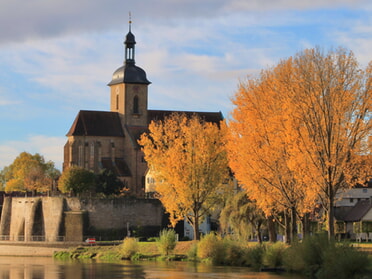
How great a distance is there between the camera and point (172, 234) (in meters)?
55.1

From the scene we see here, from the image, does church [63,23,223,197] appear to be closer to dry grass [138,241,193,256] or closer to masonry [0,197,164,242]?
masonry [0,197,164,242]

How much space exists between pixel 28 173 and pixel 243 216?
80072mm

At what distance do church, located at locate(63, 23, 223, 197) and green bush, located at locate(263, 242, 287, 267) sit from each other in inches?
2466

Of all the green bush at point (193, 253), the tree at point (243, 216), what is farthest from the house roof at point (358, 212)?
the green bush at point (193, 253)

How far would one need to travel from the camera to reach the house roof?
6560 cm

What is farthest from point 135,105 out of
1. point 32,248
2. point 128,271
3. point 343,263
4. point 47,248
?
point 343,263

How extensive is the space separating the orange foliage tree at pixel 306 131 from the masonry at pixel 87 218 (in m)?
32.3

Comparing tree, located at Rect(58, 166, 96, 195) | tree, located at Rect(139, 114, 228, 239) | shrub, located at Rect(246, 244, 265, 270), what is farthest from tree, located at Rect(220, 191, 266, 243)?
tree, located at Rect(58, 166, 96, 195)

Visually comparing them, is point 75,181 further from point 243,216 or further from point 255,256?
point 255,256

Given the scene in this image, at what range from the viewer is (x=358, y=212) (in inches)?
2625

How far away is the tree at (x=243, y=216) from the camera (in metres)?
53.3

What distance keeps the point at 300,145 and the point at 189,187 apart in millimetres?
17044

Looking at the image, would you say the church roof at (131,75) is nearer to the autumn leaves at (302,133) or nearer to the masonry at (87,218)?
the masonry at (87,218)

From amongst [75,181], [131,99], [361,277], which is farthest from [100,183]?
[361,277]
